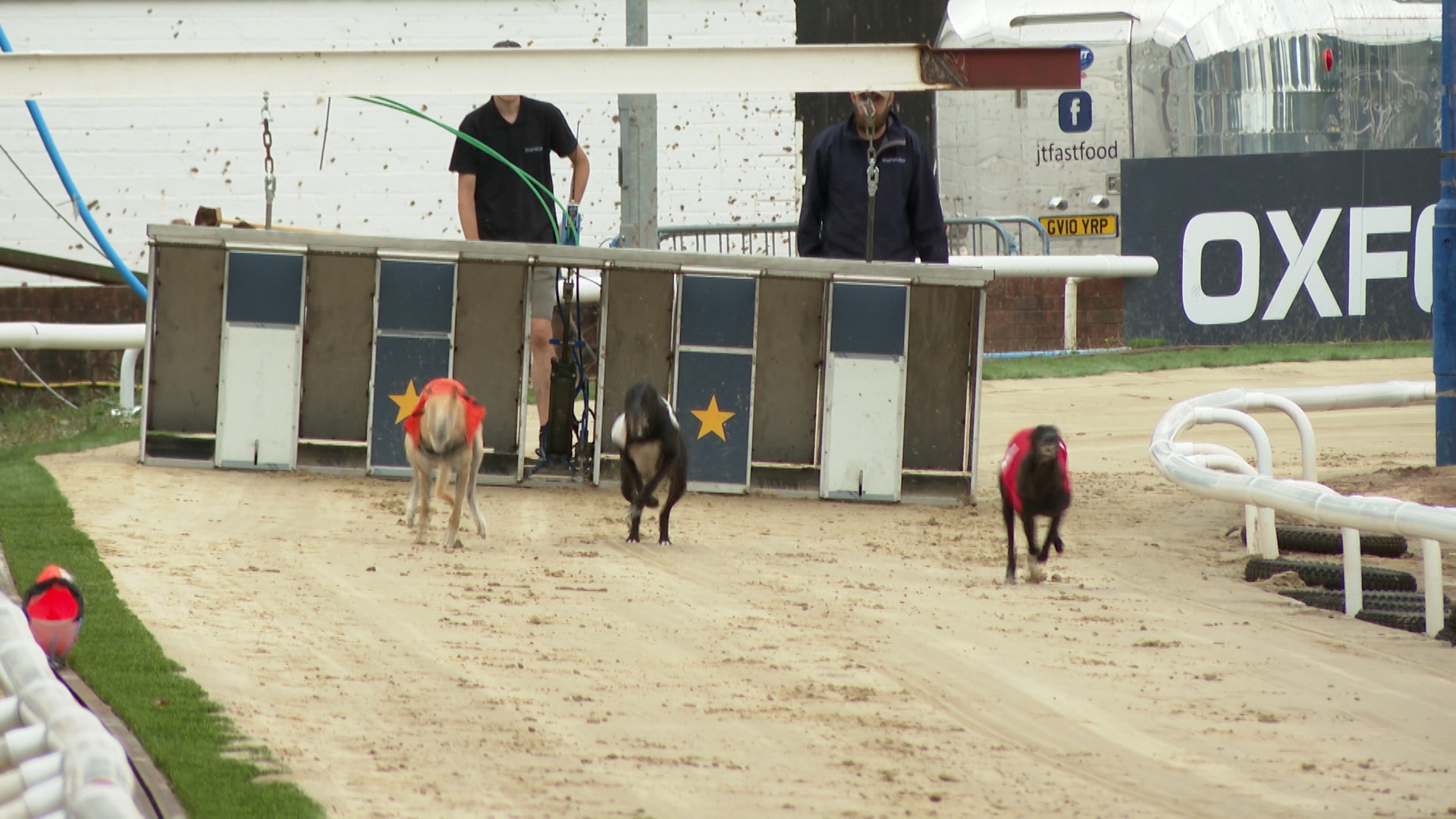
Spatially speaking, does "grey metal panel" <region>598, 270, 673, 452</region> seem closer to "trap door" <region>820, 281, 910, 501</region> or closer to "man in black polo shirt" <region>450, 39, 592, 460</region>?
"man in black polo shirt" <region>450, 39, 592, 460</region>

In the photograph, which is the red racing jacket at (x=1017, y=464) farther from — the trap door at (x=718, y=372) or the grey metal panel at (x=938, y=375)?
the trap door at (x=718, y=372)

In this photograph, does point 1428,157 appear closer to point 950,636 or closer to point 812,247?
point 812,247

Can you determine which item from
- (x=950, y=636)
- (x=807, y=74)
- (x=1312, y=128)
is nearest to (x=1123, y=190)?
(x=1312, y=128)

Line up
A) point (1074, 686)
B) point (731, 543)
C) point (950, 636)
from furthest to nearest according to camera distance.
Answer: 1. point (731, 543)
2. point (950, 636)
3. point (1074, 686)

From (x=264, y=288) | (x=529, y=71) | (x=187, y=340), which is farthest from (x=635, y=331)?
(x=529, y=71)

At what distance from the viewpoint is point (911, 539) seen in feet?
25.0

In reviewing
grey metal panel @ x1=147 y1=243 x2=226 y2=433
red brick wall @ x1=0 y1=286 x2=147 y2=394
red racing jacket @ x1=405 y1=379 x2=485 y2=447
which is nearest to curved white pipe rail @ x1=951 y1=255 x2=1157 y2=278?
grey metal panel @ x1=147 y1=243 x2=226 y2=433

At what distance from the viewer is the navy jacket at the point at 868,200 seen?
8.62 metres

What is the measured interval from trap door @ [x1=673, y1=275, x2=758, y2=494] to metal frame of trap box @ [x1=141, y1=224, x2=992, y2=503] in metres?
0.03

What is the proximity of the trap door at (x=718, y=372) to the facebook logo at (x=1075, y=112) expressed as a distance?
7640 mm

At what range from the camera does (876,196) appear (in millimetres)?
8766

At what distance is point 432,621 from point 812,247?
4159 millimetres

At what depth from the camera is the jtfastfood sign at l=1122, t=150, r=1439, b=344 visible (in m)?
14.7

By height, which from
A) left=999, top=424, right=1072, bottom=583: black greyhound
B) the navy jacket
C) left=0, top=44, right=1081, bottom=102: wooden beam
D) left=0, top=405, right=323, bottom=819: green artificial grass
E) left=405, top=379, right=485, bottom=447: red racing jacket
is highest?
the navy jacket
